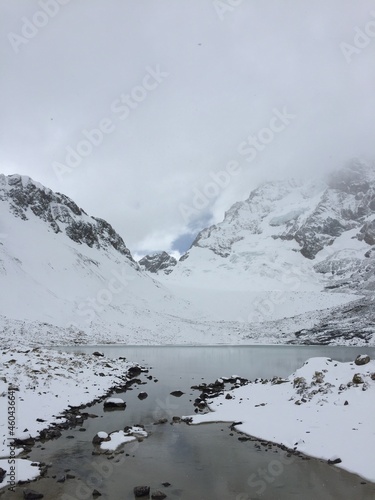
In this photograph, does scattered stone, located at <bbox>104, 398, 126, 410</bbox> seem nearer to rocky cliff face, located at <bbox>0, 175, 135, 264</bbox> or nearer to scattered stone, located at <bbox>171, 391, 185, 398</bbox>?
scattered stone, located at <bbox>171, 391, 185, 398</bbox>

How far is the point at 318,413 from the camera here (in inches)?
773

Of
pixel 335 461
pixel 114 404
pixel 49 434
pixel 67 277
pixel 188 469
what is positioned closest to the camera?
pixel 188 469

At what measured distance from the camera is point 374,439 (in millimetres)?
15312

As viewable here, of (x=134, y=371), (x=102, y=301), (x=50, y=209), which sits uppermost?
(x=50, y=209)

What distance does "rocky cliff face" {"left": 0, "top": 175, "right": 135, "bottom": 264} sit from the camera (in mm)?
136125

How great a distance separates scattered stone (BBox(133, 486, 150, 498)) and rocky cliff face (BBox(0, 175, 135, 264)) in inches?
5164

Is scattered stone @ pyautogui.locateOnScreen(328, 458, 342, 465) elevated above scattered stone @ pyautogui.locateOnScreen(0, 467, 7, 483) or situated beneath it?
situated beneath

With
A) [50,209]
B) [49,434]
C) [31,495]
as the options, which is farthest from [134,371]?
[50,209]

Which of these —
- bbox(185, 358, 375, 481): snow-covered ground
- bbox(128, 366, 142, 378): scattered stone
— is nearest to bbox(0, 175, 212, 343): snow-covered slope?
bbox(128, 366, 142, 378): scattered stone

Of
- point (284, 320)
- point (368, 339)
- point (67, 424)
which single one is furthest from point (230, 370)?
point (284, 320)

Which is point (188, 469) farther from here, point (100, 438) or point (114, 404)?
point (114, 404)

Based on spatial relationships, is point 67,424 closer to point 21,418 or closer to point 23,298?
point 21,418

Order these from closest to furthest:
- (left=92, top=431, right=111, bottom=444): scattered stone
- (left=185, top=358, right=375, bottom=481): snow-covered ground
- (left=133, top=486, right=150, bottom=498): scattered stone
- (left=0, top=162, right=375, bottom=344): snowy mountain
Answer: (left=133, top=486, right=150, bottom=498): scattered stone < (left=185, top=358, right=375, bottom=481): snow-covered ground < (left=92, top=431, right=111, bottom=444): scattered stone < (left=0, top=162, right=375, bottom=344): snowy mountain

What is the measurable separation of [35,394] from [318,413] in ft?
52.2
